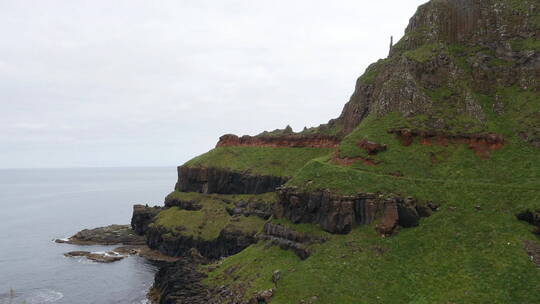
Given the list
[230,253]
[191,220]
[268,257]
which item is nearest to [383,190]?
[268,257]

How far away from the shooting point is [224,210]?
12012 centimetres

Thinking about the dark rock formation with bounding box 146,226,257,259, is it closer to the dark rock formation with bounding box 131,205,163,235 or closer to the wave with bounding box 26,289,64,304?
the dark rock formation with bounding box 131,205,163,235

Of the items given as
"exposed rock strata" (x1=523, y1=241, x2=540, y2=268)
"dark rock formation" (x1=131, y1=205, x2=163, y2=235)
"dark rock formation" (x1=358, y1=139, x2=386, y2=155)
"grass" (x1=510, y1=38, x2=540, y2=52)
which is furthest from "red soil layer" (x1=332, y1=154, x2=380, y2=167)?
"dark rock formation" (x1=131, y1=205, x2=163, y2=235)

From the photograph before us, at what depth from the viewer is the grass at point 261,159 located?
123 metres

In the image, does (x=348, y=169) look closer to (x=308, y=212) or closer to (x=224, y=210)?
(x=308, y=212)

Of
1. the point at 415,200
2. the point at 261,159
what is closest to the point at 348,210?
the point at 415,200

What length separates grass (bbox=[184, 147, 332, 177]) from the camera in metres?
123

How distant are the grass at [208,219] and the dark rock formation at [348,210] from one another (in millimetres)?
33623

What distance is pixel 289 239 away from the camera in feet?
236

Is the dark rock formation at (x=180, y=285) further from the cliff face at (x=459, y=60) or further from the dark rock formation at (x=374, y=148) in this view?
the cliff face at (x=459, y=60)

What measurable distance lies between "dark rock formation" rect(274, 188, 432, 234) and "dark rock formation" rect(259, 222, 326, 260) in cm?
254

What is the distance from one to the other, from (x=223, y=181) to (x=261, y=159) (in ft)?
42.7

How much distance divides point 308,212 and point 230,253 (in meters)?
37.8

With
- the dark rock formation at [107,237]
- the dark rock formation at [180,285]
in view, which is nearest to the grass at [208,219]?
the dark rock formation at [107,237]
